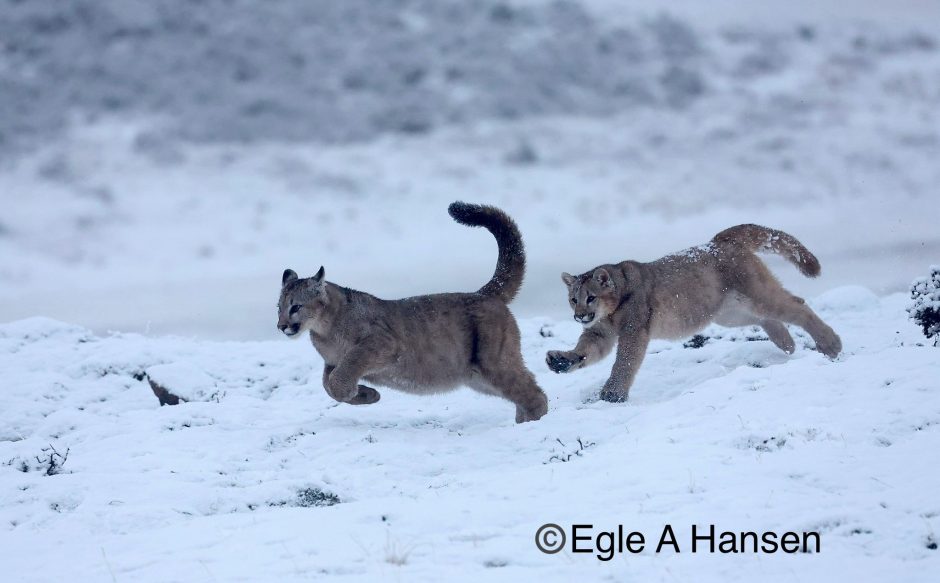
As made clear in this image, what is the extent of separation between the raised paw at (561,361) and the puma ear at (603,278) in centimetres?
98

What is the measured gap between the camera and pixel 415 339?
1076 cm

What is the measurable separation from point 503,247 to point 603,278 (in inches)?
52.1

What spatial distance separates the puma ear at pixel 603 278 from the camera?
11.5 m

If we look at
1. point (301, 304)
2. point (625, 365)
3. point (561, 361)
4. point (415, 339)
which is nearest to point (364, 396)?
point (415, 339)

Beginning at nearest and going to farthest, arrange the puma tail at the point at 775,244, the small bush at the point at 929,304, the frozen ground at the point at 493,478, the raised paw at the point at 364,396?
the frozen ground at the point at 493,478 < the raised paw at the point at 364,396 < the small bush at the point at 929,304 < the puma tail at the point at 775,244

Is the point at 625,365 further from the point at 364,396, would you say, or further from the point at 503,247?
the point at 364,396

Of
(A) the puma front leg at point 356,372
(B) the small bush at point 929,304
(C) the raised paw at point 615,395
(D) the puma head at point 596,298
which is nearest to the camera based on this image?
(A) the puma front leg at point 356,372

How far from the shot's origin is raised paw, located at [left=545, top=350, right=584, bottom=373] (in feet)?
36.2

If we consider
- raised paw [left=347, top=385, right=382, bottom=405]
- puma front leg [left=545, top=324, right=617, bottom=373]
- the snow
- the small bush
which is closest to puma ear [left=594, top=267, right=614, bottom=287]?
puma front leg [left=545, top=324, right=617, bottom=373]

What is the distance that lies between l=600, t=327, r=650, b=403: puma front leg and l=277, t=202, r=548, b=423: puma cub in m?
0.88

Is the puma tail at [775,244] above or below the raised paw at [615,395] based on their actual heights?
above

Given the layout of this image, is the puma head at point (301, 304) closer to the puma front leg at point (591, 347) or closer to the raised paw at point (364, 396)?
the raised paw at point (364, 396)

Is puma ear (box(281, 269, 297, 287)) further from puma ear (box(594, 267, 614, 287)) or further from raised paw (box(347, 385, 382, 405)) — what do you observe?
puma ear (box(594, 267, 614, 287))

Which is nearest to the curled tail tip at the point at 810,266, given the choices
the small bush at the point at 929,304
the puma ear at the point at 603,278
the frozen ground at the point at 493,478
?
the frozen ground at the point at 493,478
